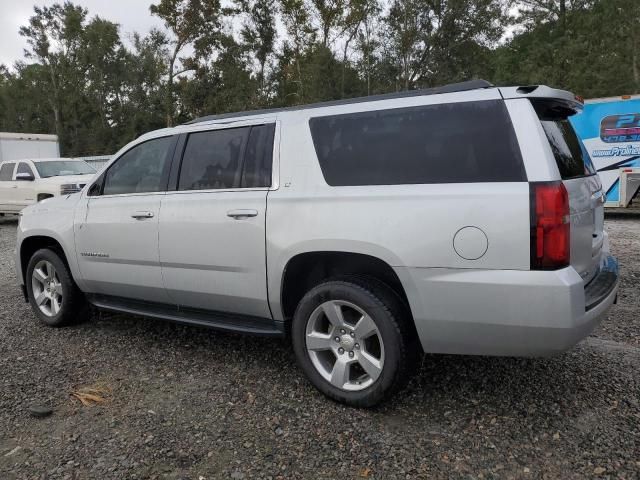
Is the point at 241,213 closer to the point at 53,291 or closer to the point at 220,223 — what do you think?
the point at 220,223

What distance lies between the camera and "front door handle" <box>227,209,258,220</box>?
3309 millimetres

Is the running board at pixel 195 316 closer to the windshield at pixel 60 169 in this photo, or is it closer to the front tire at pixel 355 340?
the front tire at pixel 355 340

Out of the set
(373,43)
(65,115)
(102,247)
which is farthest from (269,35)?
(102,247)

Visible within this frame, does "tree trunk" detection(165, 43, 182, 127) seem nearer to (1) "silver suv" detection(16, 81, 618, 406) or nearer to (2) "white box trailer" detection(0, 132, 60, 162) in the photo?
(2) "white box trailer" detection(0, 132, 60, 162)

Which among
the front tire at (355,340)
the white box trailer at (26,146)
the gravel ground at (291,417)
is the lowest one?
the gravel ground at (291,417)

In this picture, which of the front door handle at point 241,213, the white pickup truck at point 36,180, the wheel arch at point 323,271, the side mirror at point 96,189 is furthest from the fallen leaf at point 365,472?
the white pickup truck at point 36,180

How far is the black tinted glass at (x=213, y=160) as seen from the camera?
11.7 ft

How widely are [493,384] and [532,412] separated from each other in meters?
0.39

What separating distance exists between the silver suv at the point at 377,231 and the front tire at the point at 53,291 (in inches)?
29.7

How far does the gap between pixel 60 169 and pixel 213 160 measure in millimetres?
11143

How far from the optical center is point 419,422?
9.57 feet

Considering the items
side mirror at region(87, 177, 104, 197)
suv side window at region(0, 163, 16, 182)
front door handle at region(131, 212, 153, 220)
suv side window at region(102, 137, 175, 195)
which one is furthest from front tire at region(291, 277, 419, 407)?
suv side window at region(0, 163, 16, 182)

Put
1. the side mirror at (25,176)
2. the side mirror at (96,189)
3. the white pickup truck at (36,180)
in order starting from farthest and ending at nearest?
1. the white pickup truck at (36,180)
2. the side mirror at (25,176)
3. the side mirror at (96,189)

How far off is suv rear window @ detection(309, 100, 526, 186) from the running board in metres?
1.05
